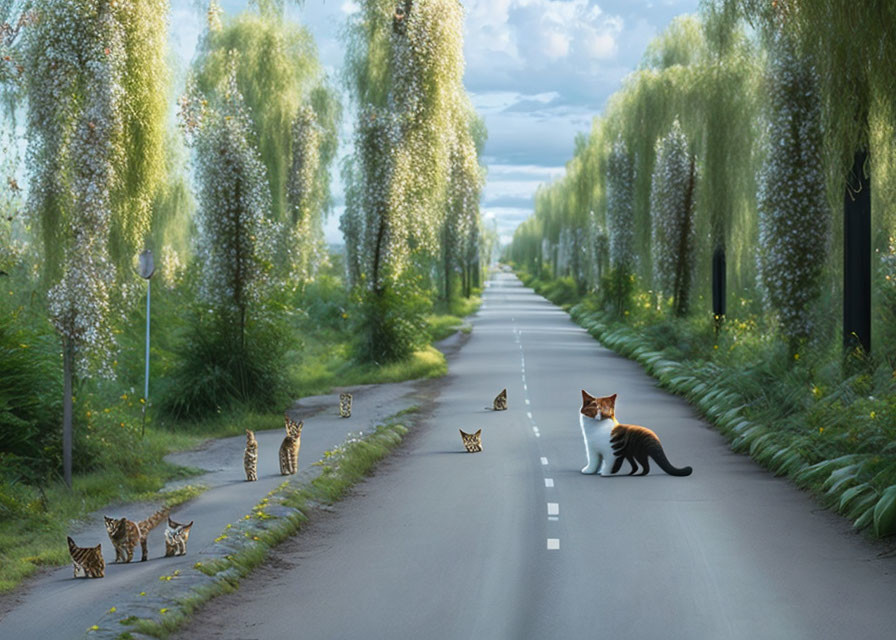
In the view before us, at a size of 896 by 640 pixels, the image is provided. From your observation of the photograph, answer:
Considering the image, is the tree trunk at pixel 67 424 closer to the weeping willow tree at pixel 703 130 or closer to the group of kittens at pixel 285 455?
the group of kittens at pixel 285 455

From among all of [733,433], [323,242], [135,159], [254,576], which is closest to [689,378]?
[733,433]

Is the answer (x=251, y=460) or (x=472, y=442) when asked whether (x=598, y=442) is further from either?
(x=251, y=460)

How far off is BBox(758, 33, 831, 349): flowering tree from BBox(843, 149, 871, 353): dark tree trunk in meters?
3.96

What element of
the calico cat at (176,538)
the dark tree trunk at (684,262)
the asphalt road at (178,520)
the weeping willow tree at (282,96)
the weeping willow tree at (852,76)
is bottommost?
the asphalt road at (178,520)

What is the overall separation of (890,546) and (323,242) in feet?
137

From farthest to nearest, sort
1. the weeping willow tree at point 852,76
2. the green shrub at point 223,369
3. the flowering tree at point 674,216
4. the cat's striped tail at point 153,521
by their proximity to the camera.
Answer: the flowering tree at point 674,216 → the green shrub at point 223,369 → the weeping willow tree at point 852,76 → the cat's striped tail at point 153,521

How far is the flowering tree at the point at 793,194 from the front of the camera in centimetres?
2133

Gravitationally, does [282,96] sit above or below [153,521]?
above

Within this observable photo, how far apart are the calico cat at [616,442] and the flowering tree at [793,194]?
803 cm

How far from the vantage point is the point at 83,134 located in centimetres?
1535

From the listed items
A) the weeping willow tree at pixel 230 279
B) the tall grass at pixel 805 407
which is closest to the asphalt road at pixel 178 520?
the weeping willow tree at pixel 230 279

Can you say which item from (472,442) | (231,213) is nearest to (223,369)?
(231,213)

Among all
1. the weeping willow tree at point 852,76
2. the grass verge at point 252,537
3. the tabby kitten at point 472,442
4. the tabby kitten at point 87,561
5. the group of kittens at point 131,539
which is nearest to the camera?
the grass verge at point 252,537

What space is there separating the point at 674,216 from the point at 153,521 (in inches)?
1092
